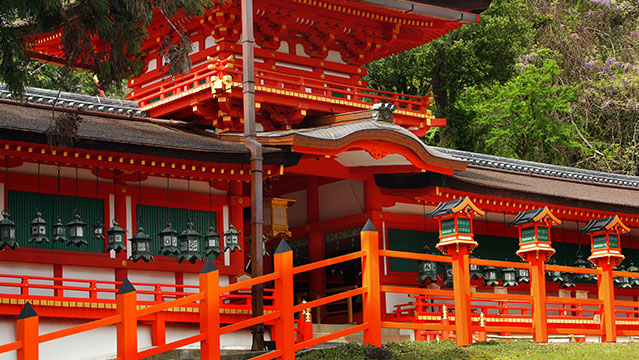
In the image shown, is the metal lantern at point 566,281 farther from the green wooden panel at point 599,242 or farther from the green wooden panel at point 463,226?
the green wooden panel at point 463,226

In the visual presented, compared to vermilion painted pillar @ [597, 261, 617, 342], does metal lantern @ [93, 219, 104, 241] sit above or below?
above

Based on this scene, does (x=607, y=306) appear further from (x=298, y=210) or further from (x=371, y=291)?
(x=298, y=210)

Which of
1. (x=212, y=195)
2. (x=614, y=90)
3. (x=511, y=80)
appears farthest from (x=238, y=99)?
(x=614, y=90)

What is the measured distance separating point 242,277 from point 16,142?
15.6 ft

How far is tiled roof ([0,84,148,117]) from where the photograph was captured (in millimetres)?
20391

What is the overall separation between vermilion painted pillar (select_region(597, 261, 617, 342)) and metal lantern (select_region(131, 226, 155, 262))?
830 centimetres

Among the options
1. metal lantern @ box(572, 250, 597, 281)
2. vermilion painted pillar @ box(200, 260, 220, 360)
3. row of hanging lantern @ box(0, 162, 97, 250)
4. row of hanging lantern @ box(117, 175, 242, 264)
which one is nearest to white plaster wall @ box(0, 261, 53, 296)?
row of hanging lantern @ box(0, 162, 97, 250)

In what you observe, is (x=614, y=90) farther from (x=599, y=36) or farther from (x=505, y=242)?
(x=505, y=242)

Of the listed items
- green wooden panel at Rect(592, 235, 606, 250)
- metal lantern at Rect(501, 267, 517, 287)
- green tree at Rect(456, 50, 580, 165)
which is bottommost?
metal lantern at Rect(501, 267, 517, 287)

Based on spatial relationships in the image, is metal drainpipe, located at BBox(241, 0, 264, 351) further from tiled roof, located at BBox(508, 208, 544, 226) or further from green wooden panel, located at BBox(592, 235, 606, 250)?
green wooden panel, located at BBox(592, 235, 606, 250)

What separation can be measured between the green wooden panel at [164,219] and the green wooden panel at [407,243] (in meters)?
4.66

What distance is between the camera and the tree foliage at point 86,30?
13898 millimetres

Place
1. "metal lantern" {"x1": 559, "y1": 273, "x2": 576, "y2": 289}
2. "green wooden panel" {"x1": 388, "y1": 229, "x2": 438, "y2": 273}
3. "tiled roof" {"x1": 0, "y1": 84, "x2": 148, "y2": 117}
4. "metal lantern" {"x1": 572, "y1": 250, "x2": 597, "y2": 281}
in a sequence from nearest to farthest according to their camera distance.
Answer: "tiled roof" {"x1": 0, "y1": 84, "x2": 148, "y2": 117}, "green wooden panel" {"x1": 388, "y1": 229, "x2": 438, "y2": 273}, "metal lantern" {"x1": 559, "y1": 273, "x2": 576, "y2": 289}, "metal lantern" {"x1": 572, "y1": 250, "x2": 597, "y2": 281}

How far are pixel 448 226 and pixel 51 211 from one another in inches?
322
